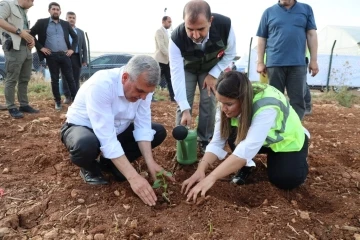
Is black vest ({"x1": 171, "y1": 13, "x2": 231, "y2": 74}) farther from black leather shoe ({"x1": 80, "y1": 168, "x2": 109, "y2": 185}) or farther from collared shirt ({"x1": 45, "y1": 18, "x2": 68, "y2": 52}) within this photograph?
collared shirt ({"x1": 45, "y1": 18, "x2": 68, "y2": 52})

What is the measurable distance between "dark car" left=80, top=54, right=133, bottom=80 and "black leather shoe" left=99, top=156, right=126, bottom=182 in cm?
814

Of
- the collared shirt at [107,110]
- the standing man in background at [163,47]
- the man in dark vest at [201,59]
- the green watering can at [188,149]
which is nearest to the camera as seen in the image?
the collared shirt at [107,110]

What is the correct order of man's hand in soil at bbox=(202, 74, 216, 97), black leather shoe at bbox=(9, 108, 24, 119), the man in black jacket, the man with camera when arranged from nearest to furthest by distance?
man's hand in soil at bbox=(202, 74, 216, 97) < the man with camera < black leather shoe at bbox=(9, 108, 24, 119) < the man in black jacket

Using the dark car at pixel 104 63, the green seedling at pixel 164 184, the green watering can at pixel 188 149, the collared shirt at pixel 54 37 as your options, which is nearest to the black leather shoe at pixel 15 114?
the collared shirt at pixel 54 37

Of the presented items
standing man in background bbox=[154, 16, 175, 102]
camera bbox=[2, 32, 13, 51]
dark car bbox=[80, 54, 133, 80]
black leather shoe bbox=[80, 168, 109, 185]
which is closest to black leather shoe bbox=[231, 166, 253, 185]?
black leather shoe bbox=[80, 168, 109, 185]

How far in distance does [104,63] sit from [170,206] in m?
9.14

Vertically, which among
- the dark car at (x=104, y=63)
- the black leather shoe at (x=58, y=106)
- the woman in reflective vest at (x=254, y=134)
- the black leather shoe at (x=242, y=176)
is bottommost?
the dark car at (x=104, y=63)

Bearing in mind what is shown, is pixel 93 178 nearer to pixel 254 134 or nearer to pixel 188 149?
pixel 188 149

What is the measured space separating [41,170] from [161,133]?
1081 millimetres

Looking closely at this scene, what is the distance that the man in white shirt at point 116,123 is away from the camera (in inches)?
79.0

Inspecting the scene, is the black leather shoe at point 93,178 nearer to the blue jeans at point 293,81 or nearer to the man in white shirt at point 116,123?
the man in white shirt at point 116,123

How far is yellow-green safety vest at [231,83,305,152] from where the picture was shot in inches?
81.0

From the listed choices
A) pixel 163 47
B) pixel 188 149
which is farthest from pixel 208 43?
pixel 163 47

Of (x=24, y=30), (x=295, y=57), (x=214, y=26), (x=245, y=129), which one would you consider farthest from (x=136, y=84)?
(x=24, y=30)
